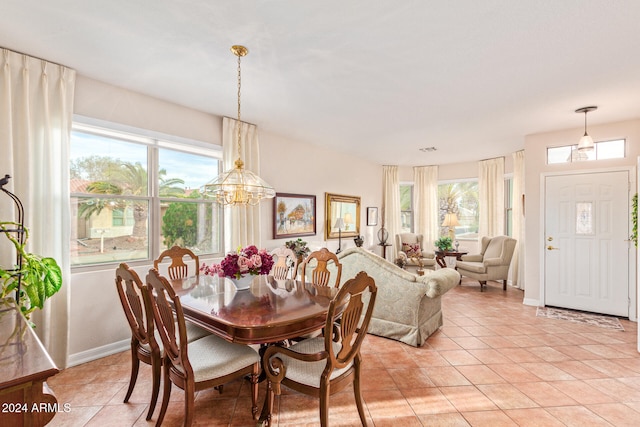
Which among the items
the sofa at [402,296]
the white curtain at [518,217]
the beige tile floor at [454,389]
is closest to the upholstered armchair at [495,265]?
the white curtain at [518,217]

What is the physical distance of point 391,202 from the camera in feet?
24.3

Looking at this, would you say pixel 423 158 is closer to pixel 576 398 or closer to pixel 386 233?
pixel 386 233

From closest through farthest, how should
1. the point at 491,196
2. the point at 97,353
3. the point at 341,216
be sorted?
the point at 97,353, the point at 341,216, the point at 491,196

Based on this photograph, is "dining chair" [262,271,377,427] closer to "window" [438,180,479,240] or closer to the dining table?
the dining table

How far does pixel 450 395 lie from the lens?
7.56 ft

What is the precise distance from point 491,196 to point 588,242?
7.73ft

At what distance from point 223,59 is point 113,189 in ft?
6.03

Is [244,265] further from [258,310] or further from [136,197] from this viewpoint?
[136,197]

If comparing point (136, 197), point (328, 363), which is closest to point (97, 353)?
point (136, 197)

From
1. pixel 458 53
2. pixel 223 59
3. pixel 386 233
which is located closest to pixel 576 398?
pixel 458 53

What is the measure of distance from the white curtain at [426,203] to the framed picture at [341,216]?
183 centimetres

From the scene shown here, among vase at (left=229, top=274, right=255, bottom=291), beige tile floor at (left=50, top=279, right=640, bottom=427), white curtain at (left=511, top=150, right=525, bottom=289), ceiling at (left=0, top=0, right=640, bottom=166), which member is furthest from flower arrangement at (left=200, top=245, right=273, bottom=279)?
white curtain at (left=511, top=150, right=525, bottom=289)

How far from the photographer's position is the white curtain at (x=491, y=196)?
20.7 ft

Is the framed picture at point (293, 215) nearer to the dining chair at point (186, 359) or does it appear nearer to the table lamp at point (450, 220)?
the dining chair at point (186, 359)
